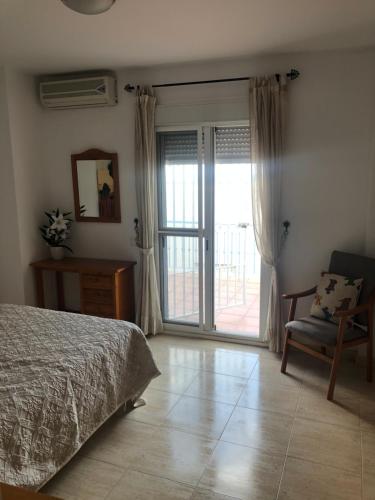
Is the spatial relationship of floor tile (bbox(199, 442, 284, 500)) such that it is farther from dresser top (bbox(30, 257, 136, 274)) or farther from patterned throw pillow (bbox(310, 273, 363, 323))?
dresser top (bbox(30, 257, 136, 274))

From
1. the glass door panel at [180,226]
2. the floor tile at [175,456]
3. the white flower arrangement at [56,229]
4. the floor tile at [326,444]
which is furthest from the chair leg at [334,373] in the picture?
the white flower arrangement at [56,229]

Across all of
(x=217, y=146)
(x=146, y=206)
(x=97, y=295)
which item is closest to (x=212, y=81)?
(x=217, y=146)

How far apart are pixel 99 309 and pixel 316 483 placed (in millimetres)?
2405

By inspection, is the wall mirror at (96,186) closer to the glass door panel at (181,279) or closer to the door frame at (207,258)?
the door frame at (207,258)

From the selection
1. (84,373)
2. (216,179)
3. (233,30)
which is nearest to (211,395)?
(84,373)

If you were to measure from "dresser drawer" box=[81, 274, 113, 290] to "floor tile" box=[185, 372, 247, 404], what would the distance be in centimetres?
122

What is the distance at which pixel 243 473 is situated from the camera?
6.89 feet

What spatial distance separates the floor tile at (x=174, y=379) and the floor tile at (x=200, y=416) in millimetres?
149

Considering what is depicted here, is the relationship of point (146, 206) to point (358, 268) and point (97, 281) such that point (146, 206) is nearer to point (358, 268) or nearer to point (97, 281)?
point (97, 281)

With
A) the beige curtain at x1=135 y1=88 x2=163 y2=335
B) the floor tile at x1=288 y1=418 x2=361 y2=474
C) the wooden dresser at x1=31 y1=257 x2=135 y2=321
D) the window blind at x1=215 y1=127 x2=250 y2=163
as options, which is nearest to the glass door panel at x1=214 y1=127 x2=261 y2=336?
the window blind at x1=215 y1=127 x2=250 y2=163

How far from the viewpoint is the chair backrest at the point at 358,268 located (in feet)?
9.69

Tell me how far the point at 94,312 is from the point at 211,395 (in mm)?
1499

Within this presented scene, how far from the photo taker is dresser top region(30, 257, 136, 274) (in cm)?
371

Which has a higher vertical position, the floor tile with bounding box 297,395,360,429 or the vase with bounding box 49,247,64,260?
the vase with bounding box 49,247,64,260
